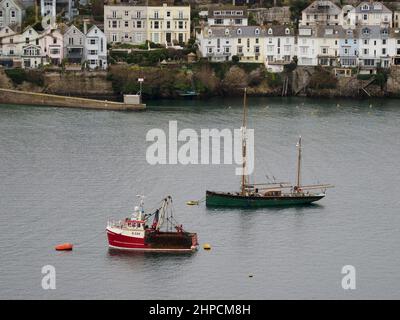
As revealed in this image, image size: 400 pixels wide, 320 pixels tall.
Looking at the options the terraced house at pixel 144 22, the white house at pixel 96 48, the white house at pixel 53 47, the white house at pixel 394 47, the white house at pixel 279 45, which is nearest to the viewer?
the white house at pixel 96 48

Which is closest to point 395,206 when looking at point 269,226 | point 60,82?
point 269,226

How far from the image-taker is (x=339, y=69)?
9294cm

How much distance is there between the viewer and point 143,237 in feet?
165

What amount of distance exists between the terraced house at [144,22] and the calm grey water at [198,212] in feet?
53.3

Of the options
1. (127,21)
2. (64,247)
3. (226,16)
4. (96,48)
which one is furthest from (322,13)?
(64,247)

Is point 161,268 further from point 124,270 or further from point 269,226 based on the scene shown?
point 269,226

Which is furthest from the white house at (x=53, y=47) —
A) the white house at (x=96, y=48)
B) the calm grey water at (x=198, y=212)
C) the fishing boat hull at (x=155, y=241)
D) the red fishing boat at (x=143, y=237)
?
the fishing boat hull at (x=155, y=241)

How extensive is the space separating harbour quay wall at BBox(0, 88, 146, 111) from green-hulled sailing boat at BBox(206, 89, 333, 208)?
24.7 meters

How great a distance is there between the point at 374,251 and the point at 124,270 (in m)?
8.35

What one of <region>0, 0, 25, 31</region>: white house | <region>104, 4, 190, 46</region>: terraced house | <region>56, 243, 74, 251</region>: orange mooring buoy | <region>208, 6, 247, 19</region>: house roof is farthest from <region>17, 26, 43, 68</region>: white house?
<region>56, 243, 74, 251</region>: orange mooring buoy

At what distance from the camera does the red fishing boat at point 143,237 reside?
164 ft

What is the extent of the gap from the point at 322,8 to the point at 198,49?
8962mm

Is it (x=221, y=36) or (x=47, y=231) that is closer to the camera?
(x=47, y=231)

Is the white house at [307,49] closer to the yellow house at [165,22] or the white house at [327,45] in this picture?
the white house at [327,45]
